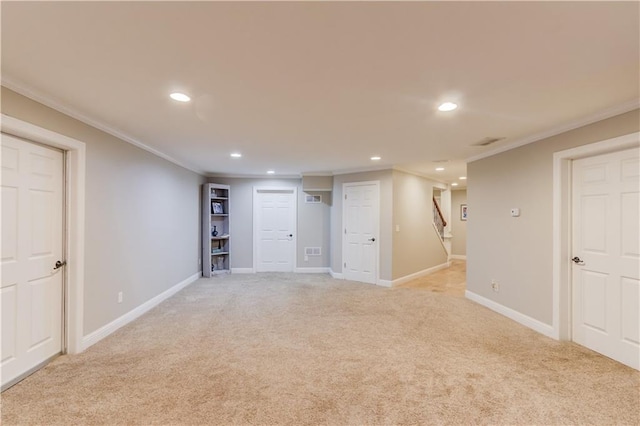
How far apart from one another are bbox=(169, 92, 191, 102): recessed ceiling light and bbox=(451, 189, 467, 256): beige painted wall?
8825mm

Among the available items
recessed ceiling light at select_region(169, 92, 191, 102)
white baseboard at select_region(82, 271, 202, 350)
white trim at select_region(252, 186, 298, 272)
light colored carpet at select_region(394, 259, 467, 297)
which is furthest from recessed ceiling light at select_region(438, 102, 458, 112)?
white trim at select_region(252, 186, 298, 272)

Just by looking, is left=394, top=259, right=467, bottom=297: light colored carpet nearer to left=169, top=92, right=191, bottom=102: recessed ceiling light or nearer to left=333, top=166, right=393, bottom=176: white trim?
left=333, top=166, right=393, bottom=176: white trim

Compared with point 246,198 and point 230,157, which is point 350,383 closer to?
point 230,157

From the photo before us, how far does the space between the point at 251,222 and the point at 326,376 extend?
5.02 metres

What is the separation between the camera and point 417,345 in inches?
124

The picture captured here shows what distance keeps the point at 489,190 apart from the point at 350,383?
11.5ft

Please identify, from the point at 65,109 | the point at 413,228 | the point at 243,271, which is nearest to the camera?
the point at 65,109

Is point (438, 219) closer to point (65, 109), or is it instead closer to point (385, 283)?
point (385, 283)

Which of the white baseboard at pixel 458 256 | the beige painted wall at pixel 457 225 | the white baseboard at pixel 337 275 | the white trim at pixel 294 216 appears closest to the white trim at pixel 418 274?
the white baseboard at pixel 337 275

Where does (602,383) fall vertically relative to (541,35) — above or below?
below

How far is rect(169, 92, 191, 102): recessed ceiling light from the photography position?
2381 mm

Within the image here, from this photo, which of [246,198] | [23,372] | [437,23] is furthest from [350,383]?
[246,198]

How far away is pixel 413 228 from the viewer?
648cm

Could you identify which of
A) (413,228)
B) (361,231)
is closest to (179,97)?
(361,231)
